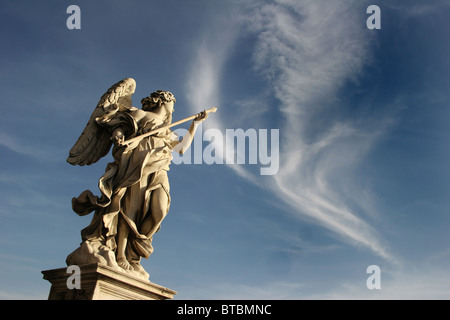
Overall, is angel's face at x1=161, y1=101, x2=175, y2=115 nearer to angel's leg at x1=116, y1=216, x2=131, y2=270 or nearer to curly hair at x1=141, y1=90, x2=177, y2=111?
curly hair at x1=141, y1=90, x2=177, y2=111

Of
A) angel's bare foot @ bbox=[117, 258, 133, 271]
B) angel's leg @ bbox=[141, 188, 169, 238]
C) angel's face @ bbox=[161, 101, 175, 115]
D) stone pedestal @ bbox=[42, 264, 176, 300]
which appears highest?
angel's face @ bbox=[161, 101, 175, 115]

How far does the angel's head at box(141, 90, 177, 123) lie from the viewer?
948 cm

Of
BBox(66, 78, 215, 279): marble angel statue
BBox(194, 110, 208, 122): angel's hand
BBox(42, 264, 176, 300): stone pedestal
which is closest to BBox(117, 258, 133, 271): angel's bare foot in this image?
BBox(66, 78, 215, 279): marble angel statue

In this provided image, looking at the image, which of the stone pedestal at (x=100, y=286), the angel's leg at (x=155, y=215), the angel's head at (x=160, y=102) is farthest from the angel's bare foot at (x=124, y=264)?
the angel's head at (x=160, y=102)

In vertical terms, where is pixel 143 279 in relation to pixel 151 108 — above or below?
below

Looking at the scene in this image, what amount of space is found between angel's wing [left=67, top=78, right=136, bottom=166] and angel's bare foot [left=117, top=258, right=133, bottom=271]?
7.89 feet

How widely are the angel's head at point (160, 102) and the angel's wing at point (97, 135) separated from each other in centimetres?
52

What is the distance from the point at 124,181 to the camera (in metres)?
8.22

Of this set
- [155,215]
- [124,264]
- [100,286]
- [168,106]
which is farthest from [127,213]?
[168,106]
